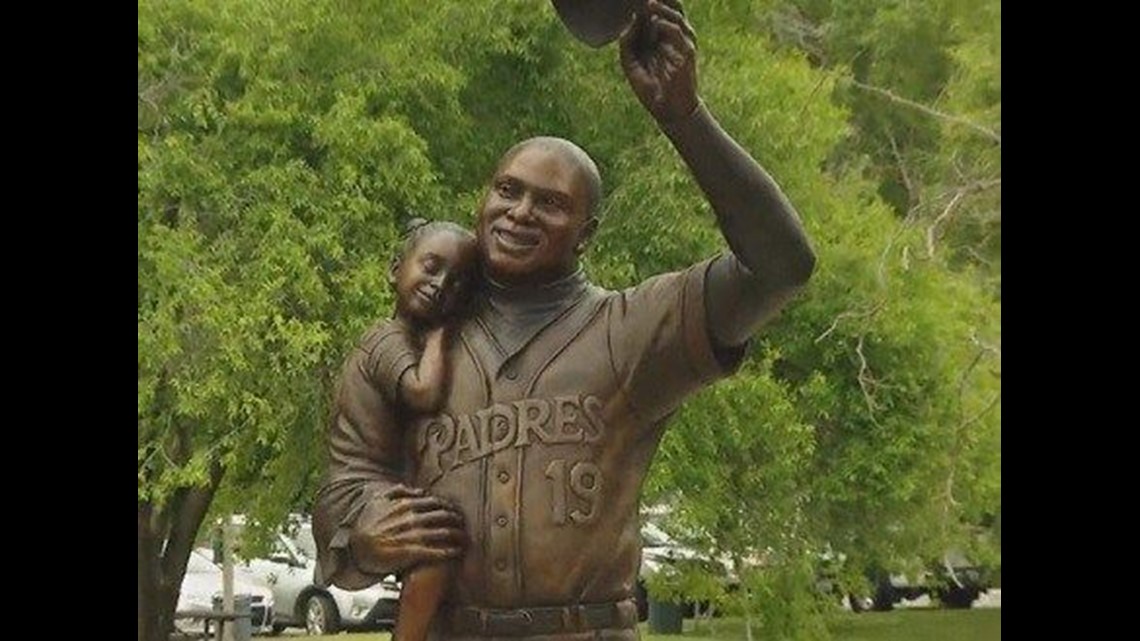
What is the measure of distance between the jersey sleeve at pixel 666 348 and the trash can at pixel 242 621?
52.5 feet

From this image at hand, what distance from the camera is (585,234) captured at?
5.33m

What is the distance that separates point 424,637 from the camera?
5.08 m

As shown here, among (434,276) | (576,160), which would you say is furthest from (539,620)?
(576,160)

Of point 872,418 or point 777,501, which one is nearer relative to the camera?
point 777,501

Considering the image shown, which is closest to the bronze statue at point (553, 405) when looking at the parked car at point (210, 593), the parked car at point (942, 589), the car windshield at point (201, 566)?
the parked car at point (210, 593)

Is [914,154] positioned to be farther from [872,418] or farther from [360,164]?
[360,164]

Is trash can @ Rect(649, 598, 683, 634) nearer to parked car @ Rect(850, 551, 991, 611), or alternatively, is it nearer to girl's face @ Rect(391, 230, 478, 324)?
parked car @ Rect(850, 551, 991, 611)

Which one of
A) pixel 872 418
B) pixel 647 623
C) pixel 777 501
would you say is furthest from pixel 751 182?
pixel 647 623

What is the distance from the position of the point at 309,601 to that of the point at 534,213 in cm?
2083

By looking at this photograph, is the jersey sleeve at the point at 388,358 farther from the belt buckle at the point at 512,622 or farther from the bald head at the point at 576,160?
the belt buckle at the point at 512,622

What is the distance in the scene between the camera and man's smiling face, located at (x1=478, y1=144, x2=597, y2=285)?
5.25 metres

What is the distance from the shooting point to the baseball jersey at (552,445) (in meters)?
5.08

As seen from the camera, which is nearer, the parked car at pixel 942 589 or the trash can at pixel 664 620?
the trash can at pixel 664 620

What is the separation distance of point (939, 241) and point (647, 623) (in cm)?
669
